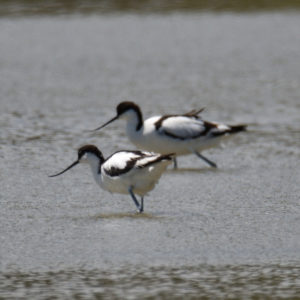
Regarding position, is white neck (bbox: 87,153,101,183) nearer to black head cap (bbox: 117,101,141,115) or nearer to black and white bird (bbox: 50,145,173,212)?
black and white bird (bbox: 50,145,173,212)

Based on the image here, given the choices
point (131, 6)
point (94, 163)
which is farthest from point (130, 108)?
point (131, 6)

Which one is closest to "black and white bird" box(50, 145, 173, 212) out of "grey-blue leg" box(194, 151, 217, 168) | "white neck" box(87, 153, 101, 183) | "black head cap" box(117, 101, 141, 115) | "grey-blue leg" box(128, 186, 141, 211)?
"grey-blue leg" box(128, 186, 141, 211)

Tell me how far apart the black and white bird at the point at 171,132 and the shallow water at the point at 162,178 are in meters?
0.28

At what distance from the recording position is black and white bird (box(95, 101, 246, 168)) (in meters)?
9.90

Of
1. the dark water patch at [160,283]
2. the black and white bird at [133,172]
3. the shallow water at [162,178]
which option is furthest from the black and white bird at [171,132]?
the dark water patch at [160,283]

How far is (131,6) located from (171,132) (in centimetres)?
1484

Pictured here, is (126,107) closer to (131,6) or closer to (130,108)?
(130,108)

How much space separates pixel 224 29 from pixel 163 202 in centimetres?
1377

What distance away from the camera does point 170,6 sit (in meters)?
24.5

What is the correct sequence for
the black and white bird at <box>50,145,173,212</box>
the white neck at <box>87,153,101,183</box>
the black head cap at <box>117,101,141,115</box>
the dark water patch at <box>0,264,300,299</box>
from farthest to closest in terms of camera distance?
the black head cap at <box>117,101,141,115</box> → the white neck at <box>87,153,101,183</box> → the black and white bird at <box>50,145,173,212</box> → the dark water patch at <box>0,264,300,299</box>

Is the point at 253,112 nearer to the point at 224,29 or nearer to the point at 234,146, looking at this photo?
the point at 234,146

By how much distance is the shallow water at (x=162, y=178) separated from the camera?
19.8 feet

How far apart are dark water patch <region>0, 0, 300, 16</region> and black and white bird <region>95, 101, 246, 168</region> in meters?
14.0

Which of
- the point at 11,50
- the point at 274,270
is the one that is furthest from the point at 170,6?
the point at 274,270
